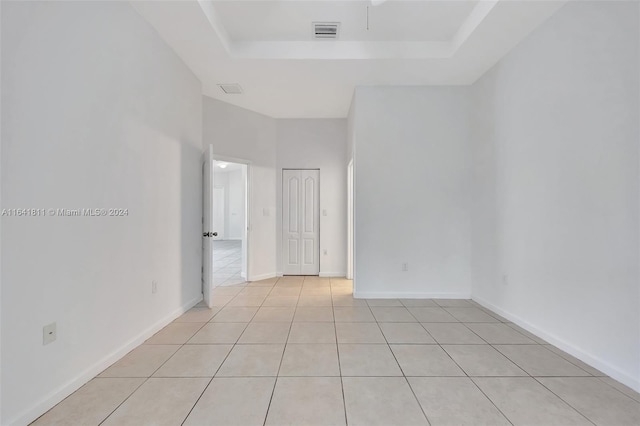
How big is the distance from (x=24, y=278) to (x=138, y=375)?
0.98 m

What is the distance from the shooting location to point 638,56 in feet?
6.11

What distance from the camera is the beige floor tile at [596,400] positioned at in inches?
63.2

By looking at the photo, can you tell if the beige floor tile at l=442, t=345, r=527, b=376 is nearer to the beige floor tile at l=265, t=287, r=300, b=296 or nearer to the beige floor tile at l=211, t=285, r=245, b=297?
the beige floor tile at l=265, t=287, r=300, b=296

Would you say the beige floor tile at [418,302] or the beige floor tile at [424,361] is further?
the beige floor tile at [418,302]

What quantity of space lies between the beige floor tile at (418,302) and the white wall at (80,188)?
2757 millimetres

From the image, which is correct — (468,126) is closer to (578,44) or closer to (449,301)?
(578,44)

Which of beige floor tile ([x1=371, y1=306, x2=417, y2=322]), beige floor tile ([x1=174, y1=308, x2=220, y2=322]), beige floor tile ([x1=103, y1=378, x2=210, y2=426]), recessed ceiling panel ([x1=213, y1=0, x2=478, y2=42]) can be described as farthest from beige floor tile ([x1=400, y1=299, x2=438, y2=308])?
recessed ceiling panel ([x1=213, y1=0, x2=478, y2=42])

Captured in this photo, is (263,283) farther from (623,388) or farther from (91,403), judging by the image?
(623,388)

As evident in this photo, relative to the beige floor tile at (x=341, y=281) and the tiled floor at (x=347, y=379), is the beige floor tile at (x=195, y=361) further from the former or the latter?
the beige floor tile at (x=341, y=281)

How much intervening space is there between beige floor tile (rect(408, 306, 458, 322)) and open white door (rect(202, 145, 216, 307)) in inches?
96.6

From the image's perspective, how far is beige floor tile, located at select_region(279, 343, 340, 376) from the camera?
2061mm

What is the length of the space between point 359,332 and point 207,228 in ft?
7.33

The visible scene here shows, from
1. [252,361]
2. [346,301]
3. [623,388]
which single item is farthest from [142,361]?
[623,388]

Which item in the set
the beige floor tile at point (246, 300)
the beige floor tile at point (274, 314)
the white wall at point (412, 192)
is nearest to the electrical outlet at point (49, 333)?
the beige floor tile at point (274, 314)
